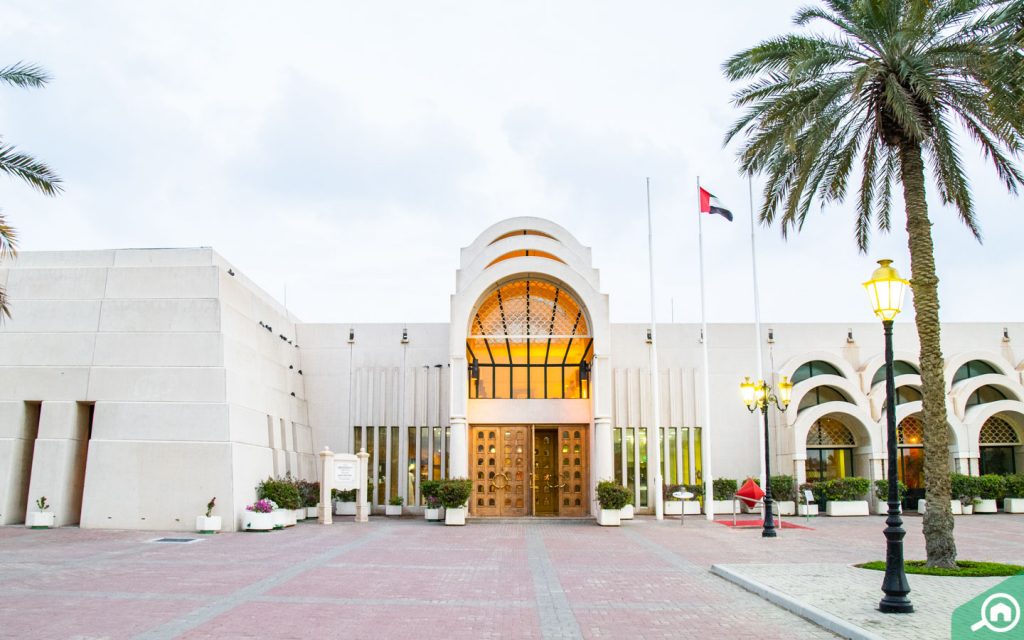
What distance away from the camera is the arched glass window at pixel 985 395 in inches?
1164

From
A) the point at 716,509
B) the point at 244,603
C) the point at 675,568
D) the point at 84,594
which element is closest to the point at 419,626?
the point at 244,603

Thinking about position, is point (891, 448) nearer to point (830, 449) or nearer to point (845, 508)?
point (845, 508)

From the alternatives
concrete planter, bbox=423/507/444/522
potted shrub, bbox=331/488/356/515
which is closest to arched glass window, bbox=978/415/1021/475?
concrete planter, bbox=423/507/444/522

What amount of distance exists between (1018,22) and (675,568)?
966 centimetres

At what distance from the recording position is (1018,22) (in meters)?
11.2

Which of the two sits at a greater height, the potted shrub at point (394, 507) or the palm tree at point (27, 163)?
the palm tree at point (27, 163)

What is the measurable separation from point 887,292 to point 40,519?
20279 millimetres

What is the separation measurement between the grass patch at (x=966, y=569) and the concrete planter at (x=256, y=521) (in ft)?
46.9

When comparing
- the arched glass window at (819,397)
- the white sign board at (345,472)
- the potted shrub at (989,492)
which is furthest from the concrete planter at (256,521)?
the potted shrub at (989,492)

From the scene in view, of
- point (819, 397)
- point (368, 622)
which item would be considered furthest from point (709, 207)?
point (368, 622)

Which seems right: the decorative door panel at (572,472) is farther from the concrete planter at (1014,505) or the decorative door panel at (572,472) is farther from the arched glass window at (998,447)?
the arched glass window at (998,447)

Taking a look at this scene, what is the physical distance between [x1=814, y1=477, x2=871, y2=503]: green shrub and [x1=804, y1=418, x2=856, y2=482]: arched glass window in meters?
1.89

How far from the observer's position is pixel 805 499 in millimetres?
27047

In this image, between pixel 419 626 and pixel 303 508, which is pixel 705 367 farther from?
pixel 419 626
